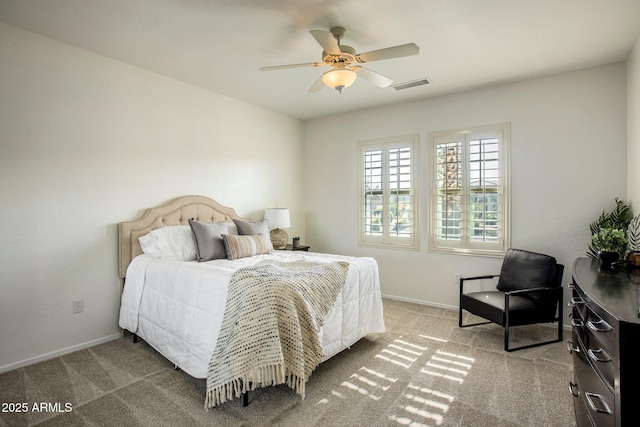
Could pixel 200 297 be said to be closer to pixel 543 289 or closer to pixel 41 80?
pixel 41 80

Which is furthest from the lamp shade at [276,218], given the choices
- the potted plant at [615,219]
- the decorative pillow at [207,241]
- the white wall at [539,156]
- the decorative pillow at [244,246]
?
the potted plant at [615,219]

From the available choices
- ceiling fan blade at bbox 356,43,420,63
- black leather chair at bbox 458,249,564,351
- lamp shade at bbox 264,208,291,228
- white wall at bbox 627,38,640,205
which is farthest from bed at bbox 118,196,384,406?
white wall at bbox 627,38,640,205

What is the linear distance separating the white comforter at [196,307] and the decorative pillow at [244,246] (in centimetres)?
11

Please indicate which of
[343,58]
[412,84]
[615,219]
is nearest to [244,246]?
[343,58]

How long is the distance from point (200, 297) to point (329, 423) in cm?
121

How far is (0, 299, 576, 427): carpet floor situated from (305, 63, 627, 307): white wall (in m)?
1.20

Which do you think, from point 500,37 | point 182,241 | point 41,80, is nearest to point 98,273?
point 182,241

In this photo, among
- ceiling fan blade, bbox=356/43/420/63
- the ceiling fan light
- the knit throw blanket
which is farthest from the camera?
the ceiling fan light

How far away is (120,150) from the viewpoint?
3.20 metres

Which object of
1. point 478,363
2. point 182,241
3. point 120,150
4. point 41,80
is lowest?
point 478,363

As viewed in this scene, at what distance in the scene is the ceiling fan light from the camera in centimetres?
254

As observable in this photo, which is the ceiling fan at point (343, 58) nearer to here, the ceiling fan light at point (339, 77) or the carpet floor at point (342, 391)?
the ceiling fan light at point (339, 77)

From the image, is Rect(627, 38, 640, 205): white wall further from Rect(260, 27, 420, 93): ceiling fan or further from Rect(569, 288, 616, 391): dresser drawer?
Rect(260, 27, 420, 93): ceiling fan

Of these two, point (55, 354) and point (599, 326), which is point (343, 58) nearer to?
point (599, 326)
